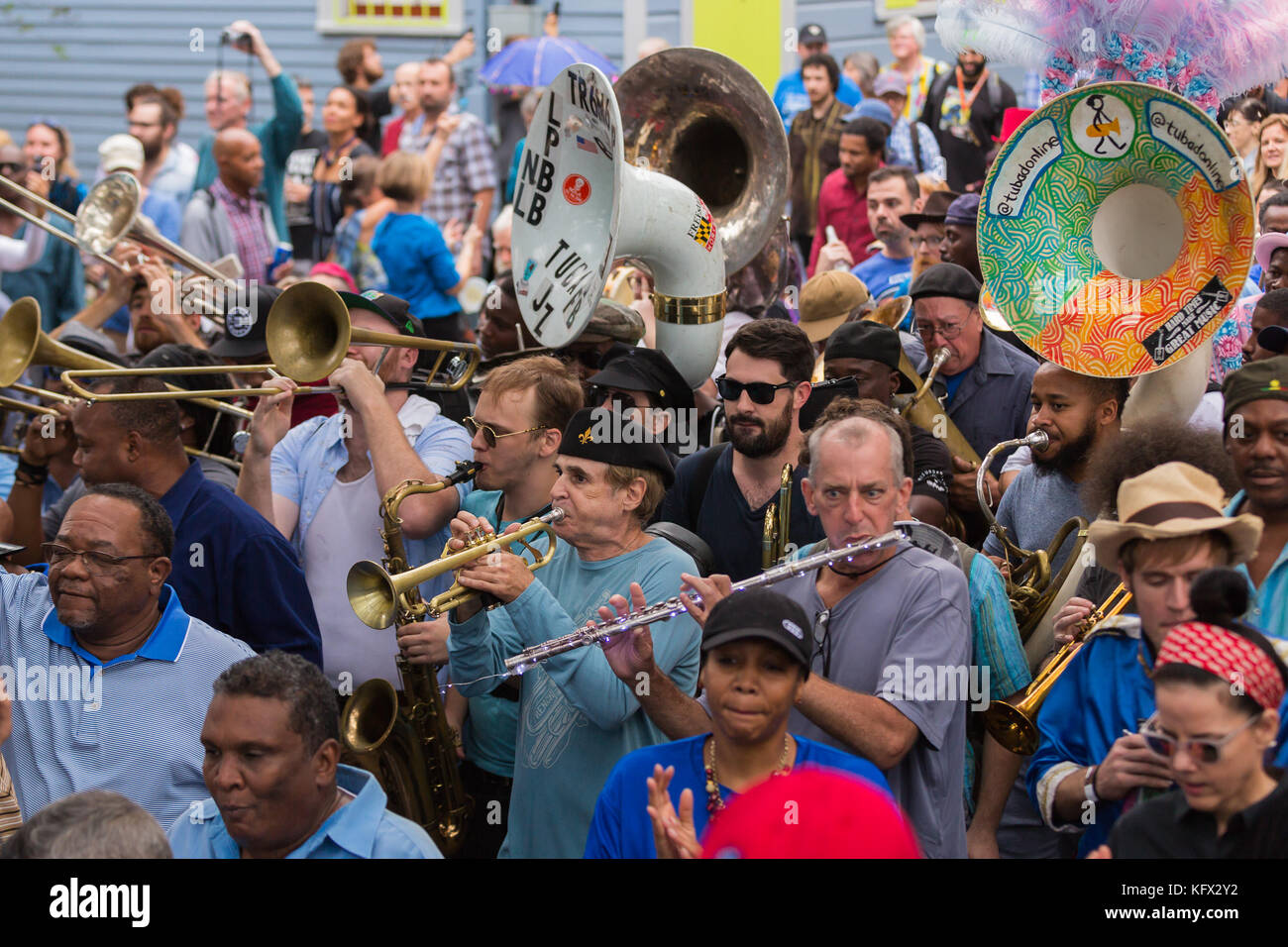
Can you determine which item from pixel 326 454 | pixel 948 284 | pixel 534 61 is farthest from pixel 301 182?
pixel 948 284

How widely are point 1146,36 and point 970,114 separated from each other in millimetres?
5095

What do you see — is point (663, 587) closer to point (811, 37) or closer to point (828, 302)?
point (828, 302)

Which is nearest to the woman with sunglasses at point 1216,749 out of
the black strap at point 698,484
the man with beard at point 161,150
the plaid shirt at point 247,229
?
the black strap at point 698,484

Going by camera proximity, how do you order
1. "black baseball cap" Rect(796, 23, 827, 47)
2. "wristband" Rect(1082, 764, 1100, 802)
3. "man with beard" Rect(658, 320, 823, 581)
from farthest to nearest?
"black baseball cap" Rect(796, 23, 827, 47)
"man with beard" Rect(658, 320, 823, 581)
"wristband" Rect(1082, 764, 1100, 802)

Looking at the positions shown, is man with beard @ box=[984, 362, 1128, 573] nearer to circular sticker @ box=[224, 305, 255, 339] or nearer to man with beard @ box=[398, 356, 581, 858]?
man with beard @ box=[398, 356, 581, 858]

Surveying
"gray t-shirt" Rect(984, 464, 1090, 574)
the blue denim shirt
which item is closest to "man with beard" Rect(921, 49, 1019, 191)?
"gray t-shirt" Rect(984, 464, 1090, 574)

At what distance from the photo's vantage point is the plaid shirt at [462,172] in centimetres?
1191

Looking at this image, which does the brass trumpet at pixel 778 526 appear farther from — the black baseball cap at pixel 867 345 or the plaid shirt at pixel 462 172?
the plaid shirt at pixel 462 172

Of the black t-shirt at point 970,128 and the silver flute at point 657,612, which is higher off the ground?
the black t-shirt at point 970,128

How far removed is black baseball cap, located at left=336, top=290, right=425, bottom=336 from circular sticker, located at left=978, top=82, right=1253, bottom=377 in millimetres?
2203

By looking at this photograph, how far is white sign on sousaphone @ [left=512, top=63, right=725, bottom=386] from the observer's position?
17.6ft

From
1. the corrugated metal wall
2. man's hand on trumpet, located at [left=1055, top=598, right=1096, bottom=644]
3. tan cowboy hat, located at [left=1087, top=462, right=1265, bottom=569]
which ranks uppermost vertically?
the corrugated metal wall

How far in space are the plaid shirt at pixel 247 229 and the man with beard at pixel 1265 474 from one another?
8.25 meters
